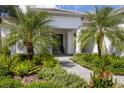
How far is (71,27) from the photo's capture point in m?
23.5

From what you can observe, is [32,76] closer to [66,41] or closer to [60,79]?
[60,79]

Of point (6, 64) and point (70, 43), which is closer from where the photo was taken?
point (6, 64)

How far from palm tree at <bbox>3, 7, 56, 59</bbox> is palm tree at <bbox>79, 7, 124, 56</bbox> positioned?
347cm

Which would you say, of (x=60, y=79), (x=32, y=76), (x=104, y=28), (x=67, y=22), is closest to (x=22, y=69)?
(x=32, y=76)

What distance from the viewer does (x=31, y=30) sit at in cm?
1526

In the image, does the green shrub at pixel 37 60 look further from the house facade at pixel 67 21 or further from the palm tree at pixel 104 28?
the house facade at pixel 67 21

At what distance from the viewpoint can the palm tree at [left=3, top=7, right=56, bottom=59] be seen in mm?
15125

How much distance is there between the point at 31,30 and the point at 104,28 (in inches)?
219

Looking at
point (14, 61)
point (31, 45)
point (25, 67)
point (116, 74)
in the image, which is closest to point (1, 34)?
point (31, 45)

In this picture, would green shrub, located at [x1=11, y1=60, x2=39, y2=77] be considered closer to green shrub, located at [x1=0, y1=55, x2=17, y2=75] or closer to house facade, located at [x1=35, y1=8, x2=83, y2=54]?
green shrub, located at [x1=0, y1=55, x2=17, y2=75]

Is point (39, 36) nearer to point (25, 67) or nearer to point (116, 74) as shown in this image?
point (25, 67)

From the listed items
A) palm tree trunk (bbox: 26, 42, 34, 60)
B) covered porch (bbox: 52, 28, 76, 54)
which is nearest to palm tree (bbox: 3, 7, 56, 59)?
palm tree trunk (bbox: 26, 42, 34, 60)

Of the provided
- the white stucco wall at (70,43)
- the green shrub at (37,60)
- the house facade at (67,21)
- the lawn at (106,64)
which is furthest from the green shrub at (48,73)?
the white stucco wall at (70,43)

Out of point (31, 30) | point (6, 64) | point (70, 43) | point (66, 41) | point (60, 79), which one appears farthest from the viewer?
point (66, 41)
